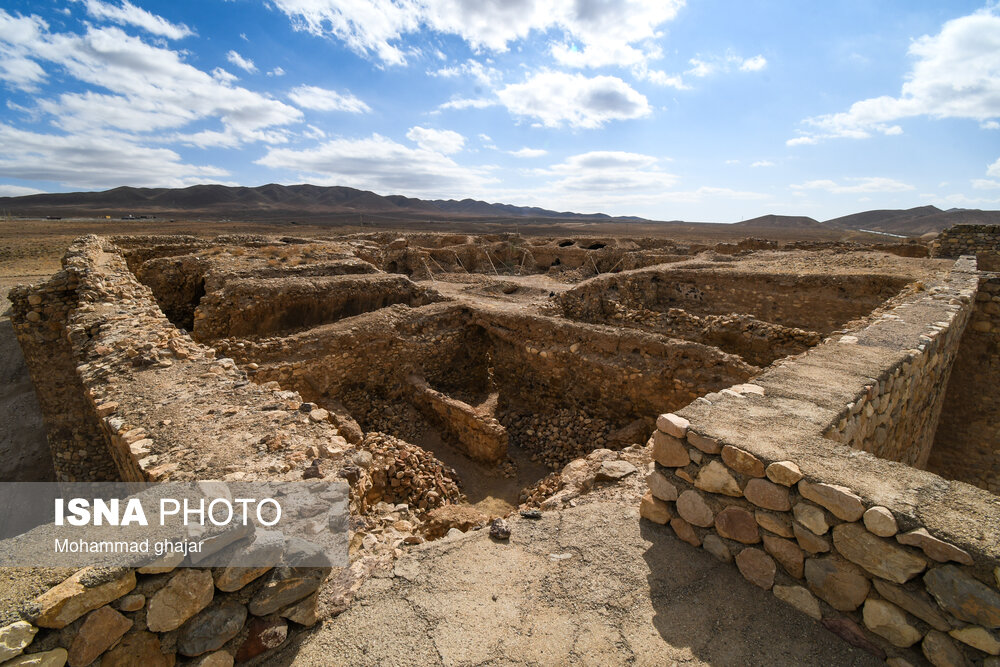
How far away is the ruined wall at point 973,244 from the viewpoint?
44.4 ft

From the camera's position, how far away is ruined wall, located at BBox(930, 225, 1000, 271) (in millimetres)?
13536

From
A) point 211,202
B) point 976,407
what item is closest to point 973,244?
point 976,407

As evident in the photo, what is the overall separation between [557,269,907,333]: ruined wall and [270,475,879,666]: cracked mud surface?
30.3 feet

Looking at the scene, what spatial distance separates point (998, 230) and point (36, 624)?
22760 millimetres

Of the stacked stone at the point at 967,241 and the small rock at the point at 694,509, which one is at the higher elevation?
the stacked stone at the point at 967,241

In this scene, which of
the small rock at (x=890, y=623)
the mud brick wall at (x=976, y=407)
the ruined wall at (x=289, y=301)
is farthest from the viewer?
the ruined wall at (x=289, y=301)

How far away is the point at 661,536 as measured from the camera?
2.84 m

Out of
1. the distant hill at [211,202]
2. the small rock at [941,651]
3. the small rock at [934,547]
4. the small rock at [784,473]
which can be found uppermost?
the distant hill at [211,202]

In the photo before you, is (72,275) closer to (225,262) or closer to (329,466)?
(225,262)

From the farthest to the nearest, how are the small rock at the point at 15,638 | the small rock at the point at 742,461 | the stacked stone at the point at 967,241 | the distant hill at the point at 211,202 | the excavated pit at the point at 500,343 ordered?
the distant hill at the point at 211,202 → the stacked stone at the point at 967,241 → the excavated pit at the point at 500,343 → the small rock at the point at 742,461 → the small rock at the point at 15,638

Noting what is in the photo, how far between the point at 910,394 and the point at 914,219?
11107cm

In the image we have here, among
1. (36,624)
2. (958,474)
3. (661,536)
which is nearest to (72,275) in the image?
(36,624)

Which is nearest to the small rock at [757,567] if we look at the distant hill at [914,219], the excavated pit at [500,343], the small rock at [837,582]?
the small rock at [837,582]

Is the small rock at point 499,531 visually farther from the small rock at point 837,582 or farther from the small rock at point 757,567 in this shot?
the small rock at point 837,582
